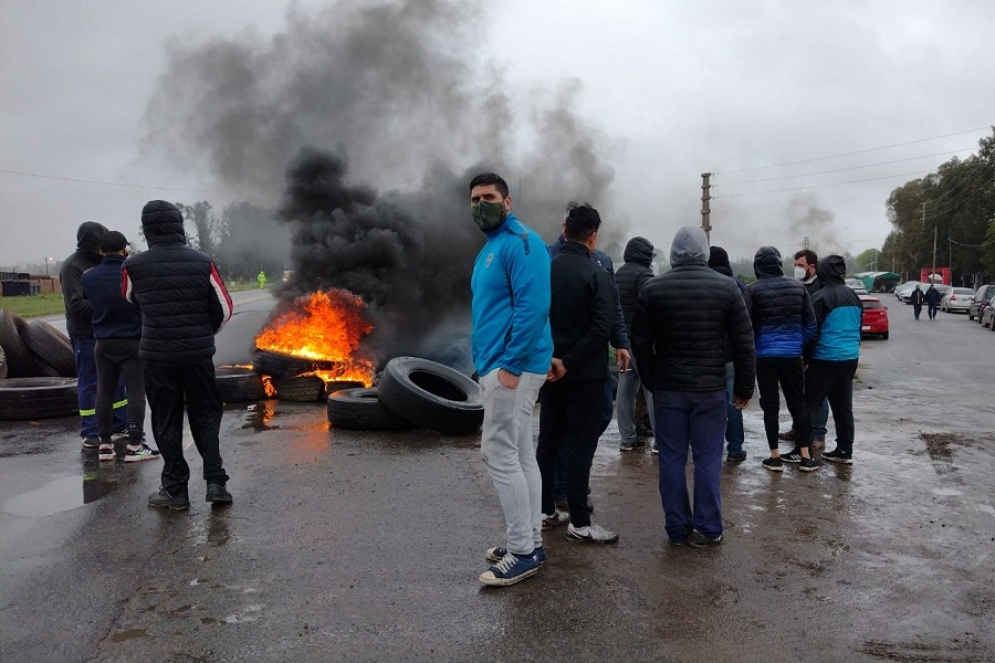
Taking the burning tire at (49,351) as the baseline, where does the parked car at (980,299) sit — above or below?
below

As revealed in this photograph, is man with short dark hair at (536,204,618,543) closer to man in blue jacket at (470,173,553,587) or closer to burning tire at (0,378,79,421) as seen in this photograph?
man in blue jacket at (470,173,553,587)

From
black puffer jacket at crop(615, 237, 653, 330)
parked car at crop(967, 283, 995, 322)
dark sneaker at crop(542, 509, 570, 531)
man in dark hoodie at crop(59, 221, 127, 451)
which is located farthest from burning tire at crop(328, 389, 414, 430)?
parked car at crop(967, 283, 995, 322)

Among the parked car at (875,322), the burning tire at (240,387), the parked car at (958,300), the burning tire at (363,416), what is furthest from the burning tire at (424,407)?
the parked car at (958,300)

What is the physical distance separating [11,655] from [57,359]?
815 cm

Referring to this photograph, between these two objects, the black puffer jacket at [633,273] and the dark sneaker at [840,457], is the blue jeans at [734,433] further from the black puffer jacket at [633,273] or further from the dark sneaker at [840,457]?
the black puffer jacket at [633,273]

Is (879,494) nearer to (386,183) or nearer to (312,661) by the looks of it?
(312,661)

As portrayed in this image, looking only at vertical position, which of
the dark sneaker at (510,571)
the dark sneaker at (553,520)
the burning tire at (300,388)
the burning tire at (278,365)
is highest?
the burning tire at (278,365)

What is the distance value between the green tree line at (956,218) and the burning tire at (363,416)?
6715cm

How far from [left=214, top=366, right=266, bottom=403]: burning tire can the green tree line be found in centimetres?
6698

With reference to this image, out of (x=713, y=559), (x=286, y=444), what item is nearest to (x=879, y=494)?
(x=713, y=559)

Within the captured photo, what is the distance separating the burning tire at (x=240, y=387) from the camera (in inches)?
370

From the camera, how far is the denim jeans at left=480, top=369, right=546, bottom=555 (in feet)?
12.1

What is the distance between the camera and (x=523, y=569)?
12.1 ft

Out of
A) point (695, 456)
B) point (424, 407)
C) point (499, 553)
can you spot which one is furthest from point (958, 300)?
point (499, 553)
